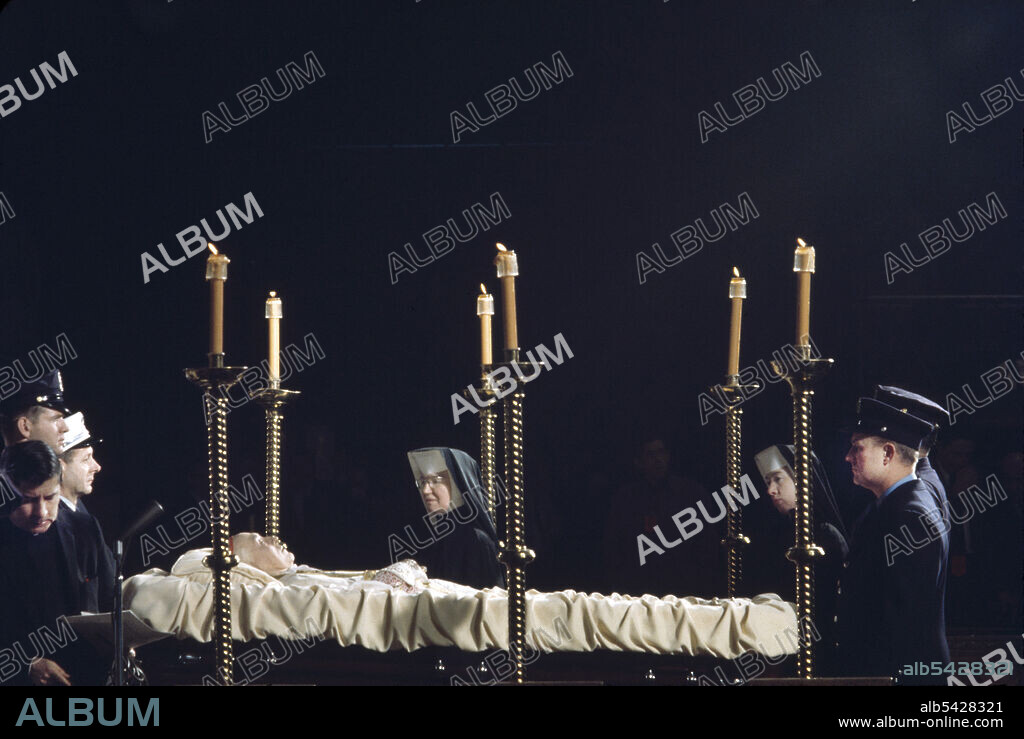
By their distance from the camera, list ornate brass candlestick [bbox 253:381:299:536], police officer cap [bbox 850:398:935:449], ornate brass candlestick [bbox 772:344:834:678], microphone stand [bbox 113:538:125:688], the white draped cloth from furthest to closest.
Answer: ornate brass candlestick [bbox 253:381:299:536]
police officer cap [bbox 850:398:935:449]
the white draped cloth
microphone stand [bbox 113:538:125:688]
ornate brass candlestick [bbox 772:344:834:678]

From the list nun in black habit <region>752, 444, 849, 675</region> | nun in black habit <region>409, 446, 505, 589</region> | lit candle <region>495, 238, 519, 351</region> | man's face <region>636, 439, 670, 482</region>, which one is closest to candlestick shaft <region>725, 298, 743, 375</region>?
nun in black habit <region>752, 444, 849, 675</region>

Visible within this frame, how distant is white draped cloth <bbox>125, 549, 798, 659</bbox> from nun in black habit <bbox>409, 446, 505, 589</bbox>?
2.57 feet

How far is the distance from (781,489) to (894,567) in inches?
26.6

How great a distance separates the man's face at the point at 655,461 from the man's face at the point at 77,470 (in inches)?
109

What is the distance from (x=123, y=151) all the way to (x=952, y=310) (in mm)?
4587

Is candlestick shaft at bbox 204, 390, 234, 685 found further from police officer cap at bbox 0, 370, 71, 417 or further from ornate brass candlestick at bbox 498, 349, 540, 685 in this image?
police officer cap at bbox 0, 370, 71, 417

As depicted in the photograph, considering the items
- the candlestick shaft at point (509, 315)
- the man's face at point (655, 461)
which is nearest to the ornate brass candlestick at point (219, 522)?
the candlestick shaft at point (509, 315)

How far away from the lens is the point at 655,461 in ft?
19.1

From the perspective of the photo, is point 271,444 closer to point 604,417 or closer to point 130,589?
point 130,589

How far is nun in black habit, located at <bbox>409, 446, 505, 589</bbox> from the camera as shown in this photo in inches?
186

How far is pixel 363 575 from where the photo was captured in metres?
4.40

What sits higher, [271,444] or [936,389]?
[271,444]

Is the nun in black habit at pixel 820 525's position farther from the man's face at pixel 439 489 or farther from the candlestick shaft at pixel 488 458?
the man's face at pixel 439 489
